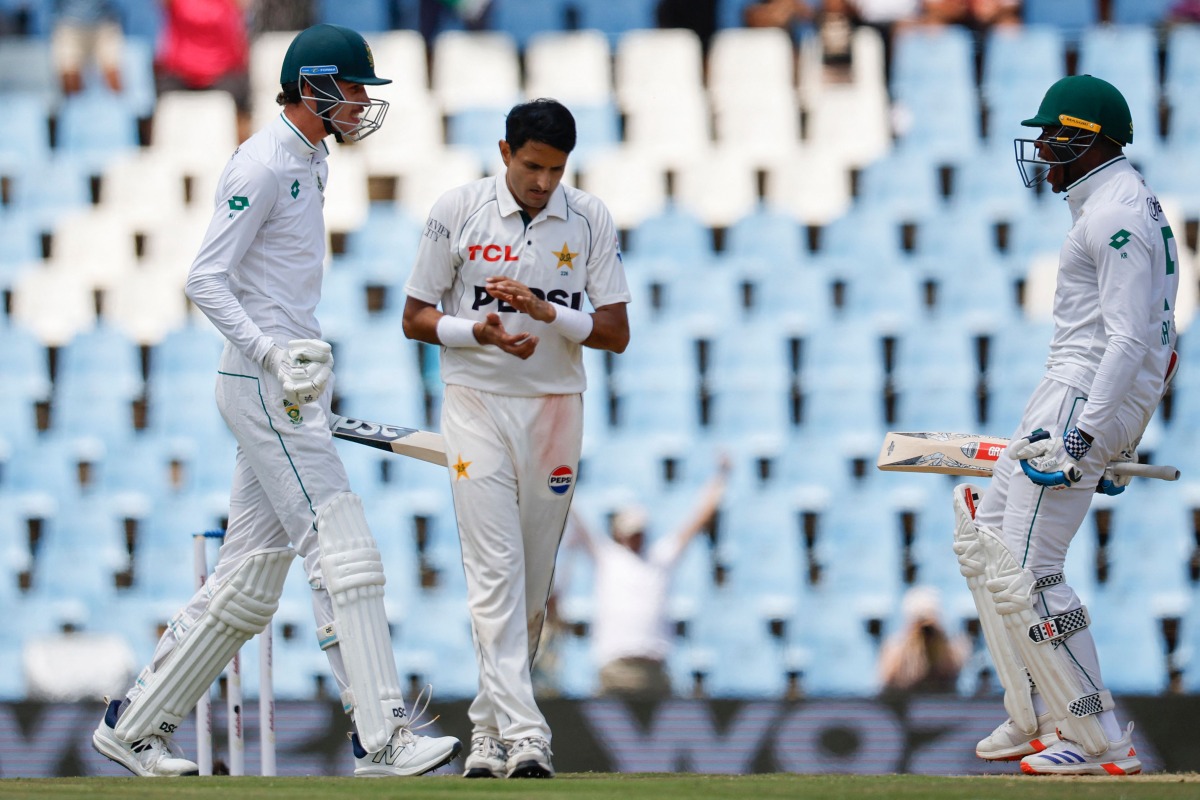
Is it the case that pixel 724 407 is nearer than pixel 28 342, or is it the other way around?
pixel 724 407

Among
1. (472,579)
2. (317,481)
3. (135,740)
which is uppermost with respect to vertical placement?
(317,481)

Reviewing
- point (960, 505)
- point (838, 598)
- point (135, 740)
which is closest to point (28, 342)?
point (838, 598)

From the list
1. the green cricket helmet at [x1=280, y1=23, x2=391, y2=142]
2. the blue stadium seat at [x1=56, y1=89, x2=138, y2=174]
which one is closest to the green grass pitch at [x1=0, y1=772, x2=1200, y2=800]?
the green cricket helmet at [x1=280, y1=23, x2=391, y2=142]

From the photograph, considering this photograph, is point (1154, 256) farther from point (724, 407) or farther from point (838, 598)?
point (724, 407)

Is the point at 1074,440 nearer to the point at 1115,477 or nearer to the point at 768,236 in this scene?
the point at 1115,477

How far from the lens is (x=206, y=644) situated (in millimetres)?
4660

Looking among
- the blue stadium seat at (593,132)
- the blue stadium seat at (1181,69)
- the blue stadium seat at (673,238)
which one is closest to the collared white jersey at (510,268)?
the blue stadium seat at (673,238)

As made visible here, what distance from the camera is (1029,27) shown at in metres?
11.1

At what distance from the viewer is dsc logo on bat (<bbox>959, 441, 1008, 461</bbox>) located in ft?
16.8

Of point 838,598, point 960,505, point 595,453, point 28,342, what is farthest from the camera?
point 28,342

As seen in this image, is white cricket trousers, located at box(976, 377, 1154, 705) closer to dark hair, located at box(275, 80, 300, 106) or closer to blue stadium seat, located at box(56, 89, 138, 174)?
dark hair, located at box(275, 80, 300, 106)

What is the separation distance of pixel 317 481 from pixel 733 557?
4.97 meters

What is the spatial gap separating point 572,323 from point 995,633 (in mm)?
1563

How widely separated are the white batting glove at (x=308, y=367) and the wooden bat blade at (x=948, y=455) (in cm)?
179
